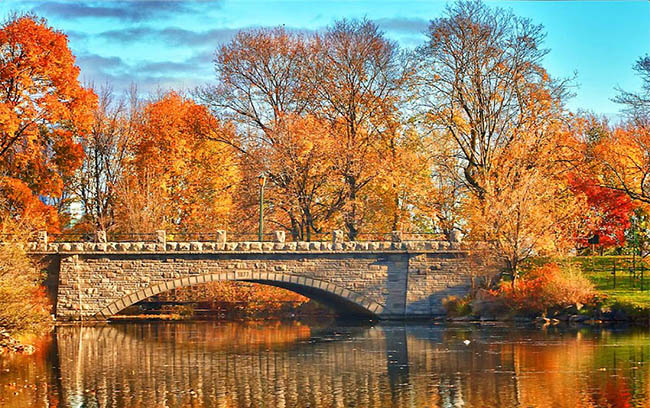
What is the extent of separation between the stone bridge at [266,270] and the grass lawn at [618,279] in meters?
6.46

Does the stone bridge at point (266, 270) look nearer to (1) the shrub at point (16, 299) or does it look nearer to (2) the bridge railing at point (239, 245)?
(2) the bridge railing at point (239, 245)

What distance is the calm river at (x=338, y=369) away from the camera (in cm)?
2556

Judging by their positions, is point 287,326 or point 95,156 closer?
point 287,326

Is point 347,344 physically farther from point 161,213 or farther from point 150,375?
point 161,213

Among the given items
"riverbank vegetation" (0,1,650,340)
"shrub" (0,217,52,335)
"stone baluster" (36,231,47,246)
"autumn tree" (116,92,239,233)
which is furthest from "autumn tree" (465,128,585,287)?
"shrub" (0,217,52,335)

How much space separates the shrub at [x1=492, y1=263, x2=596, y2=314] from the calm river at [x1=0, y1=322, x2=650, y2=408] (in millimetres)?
3249

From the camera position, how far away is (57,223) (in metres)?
53.6

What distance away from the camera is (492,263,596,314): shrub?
44.8m

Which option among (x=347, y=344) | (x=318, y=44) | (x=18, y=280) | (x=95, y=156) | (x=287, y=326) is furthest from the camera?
(x=95, y=156)

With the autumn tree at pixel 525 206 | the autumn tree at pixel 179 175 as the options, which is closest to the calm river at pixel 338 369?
the autumn tree at pixel 525 206

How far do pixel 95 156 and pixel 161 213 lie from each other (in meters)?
5.94

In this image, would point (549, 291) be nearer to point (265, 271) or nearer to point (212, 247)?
point (265, 271)

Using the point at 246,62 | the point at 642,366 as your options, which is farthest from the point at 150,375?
the point at 246,62

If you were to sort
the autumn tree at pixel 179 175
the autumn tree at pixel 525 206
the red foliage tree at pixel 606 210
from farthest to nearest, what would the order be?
the autumn tree at pixel 179 175 < the red foliage tree at pixel 606 210 < the autumn tree at pixel 525 206
